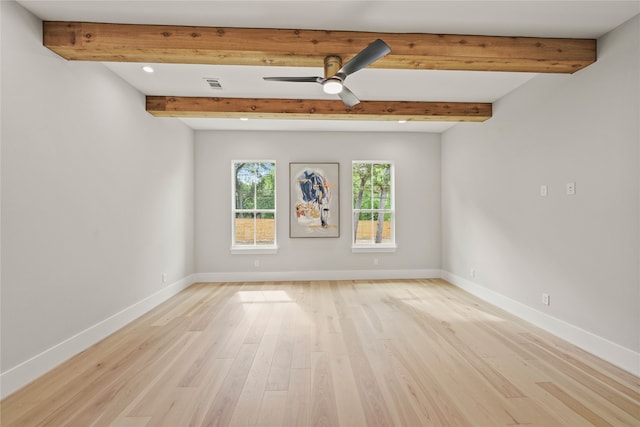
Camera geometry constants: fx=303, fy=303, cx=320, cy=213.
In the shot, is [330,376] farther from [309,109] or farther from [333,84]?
[309,109]

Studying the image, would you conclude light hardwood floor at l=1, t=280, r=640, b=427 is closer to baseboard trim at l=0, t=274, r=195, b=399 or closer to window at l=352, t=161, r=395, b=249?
baseboard trim at l=0, t=274, r=195, b=399

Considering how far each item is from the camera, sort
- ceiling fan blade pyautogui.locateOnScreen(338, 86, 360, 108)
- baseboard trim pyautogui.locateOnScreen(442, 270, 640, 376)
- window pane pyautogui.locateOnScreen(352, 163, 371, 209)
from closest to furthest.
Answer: baseboard trim pyautogui.locateOnScreen(442, 270, 640, 376), ceiling fan blade pyautogui.locateOnScreen(338, 86, 360, 108), window pane pyautogui.locateOnScreen(352, 163, 371, 209)

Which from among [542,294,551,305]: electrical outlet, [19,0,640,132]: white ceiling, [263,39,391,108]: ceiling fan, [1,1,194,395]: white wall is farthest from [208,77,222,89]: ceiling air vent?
[542,294,551,305]: electrical outlet

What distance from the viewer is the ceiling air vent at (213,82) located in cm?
340

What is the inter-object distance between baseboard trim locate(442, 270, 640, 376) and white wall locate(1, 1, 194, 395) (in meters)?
4.55

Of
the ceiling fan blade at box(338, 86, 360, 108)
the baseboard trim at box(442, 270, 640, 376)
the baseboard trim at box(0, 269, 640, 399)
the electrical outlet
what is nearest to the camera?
the baseboard trim at box(0, 269, 640, 399)

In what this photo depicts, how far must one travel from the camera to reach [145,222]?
12.7 feet

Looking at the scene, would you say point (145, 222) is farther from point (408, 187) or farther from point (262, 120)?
point (408, 187)

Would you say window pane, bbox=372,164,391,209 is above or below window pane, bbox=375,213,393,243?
above

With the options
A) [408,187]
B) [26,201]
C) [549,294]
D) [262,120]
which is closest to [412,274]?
[408,187]

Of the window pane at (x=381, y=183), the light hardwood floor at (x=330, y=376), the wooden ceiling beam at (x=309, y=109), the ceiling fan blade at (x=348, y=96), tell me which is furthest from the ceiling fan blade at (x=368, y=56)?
the window pane at (x=381, y=183)

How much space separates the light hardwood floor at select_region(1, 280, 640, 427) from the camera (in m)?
1.86

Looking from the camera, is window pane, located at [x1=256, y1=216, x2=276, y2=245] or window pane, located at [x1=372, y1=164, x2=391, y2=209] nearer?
window pane, located at [x1=256, y1=216, x2=276, y2=245]

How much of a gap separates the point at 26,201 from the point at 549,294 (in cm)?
479
